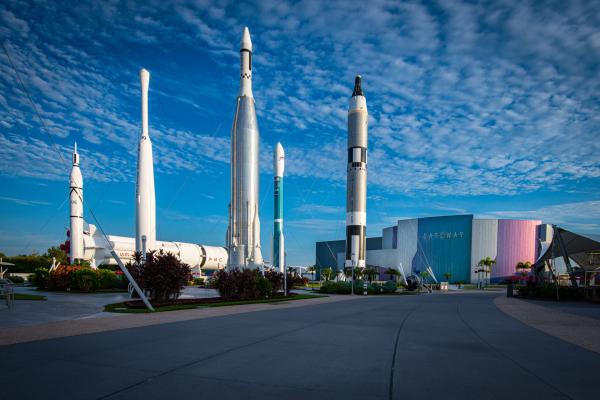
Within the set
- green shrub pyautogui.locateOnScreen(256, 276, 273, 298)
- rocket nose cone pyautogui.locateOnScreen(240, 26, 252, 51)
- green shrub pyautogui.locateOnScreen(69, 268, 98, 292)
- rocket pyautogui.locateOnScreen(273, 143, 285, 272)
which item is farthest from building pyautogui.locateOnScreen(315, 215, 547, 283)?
green shrub pyautogui.locateOnScreen(69, 268, 98, 292)

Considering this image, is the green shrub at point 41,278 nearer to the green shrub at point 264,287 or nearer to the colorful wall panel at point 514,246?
the green shrub at point 264,287

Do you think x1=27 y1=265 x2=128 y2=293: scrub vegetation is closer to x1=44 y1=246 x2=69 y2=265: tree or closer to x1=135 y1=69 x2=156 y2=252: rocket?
x1=135 y1=69 x2=156 y2=252: rocket

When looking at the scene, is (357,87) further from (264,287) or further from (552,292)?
(264,287)

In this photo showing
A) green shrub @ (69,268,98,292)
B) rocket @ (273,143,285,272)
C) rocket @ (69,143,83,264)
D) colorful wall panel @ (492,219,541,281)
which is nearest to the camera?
green shrub @ (69,268,98,292)

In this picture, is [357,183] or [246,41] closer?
[246,41]

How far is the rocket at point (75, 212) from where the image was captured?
5138 cm

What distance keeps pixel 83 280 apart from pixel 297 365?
29952 millimetres

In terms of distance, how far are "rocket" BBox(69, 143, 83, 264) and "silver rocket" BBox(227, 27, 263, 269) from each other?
19150mm

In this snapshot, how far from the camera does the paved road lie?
605 cm

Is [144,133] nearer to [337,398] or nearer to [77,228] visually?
[77,228]

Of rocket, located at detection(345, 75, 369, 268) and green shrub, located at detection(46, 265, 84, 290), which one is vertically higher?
rocket, located at detection(345, 75, 369, 268)

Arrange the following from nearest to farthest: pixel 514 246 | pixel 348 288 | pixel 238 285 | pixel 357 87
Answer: pixel 238 285, pixel 348 288, pixel 357 87, pixel 514 246

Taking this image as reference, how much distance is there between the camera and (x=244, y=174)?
49312 mm

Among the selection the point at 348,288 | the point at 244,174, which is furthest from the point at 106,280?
the point at 348,288
